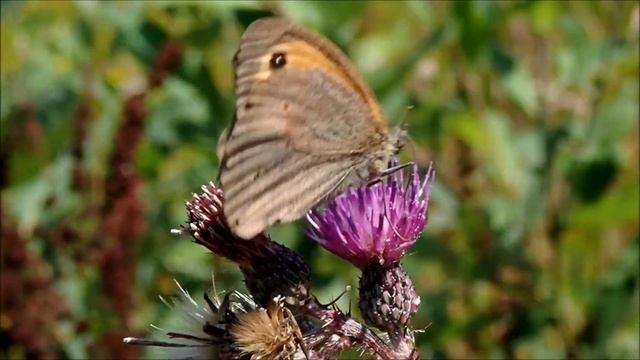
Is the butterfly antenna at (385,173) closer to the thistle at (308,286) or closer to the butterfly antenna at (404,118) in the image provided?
the thistle at (308,286)

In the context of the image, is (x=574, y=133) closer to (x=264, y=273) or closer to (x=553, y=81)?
(x=553, y=81)

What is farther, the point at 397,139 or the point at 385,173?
the point at 397,139

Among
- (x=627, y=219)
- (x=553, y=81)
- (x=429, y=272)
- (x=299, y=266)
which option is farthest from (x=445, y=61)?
(x=299, y=266)

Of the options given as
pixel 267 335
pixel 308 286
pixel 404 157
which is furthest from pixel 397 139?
pixel 404 157

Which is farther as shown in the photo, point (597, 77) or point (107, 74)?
point (107, 74)

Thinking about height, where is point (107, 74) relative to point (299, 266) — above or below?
above

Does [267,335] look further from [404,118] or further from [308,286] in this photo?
[404,118]

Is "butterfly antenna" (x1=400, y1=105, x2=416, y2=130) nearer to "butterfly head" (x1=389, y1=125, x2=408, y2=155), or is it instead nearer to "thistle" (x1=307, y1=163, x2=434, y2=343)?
"butterfly head" (x1=389, y1=125, x2=408, y2=155)
